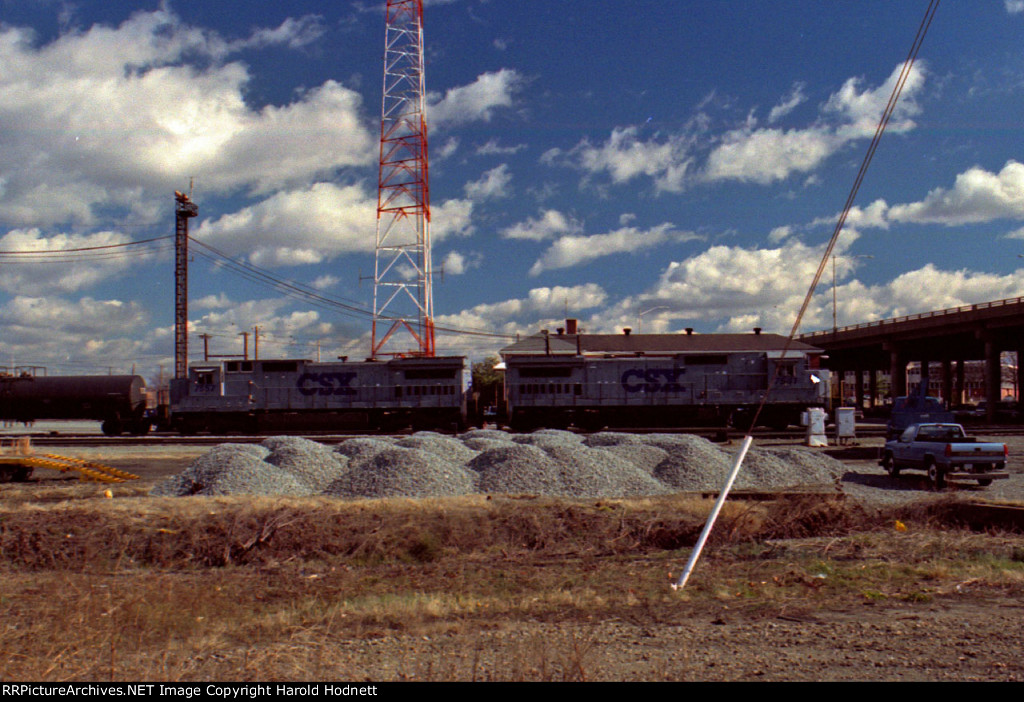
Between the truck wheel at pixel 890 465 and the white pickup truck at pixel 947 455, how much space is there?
0.03 metres

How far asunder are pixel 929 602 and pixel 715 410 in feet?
95.3

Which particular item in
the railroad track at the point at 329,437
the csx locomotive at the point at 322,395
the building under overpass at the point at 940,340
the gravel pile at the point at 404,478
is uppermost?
the building under overpass at the point at 940,340

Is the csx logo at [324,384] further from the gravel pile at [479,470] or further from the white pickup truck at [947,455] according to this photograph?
the white pickup truck at [947,455]

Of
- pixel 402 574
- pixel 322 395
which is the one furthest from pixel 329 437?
pixel 402 574

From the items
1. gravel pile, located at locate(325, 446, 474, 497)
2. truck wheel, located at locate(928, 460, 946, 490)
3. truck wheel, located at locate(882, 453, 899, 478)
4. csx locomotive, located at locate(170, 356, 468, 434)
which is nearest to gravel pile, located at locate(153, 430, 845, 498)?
gravel pile, located at locate(325, 446, 474, 497)

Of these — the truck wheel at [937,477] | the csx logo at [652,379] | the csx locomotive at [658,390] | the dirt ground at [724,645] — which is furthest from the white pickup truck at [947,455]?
the csx logo at [652,379]

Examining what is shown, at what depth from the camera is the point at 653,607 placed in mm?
7727

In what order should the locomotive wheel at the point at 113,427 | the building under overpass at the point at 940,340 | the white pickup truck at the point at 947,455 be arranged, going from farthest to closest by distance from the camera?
the building under overpass at the point at 940,340
the locomotive wheel at the point at 113,427
the white pickup truck at the point at 947,455

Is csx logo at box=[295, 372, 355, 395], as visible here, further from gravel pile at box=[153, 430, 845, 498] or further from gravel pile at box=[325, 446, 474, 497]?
gravel pile at box=[325, 446, 474, 497]

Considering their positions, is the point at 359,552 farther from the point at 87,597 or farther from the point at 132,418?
the point at 132,418

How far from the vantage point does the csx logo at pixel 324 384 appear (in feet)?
121

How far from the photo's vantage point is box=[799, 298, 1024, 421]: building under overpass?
5116 cm

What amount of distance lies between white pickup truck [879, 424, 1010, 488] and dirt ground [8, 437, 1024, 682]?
9435 mm

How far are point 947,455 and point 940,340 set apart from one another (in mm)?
54509
